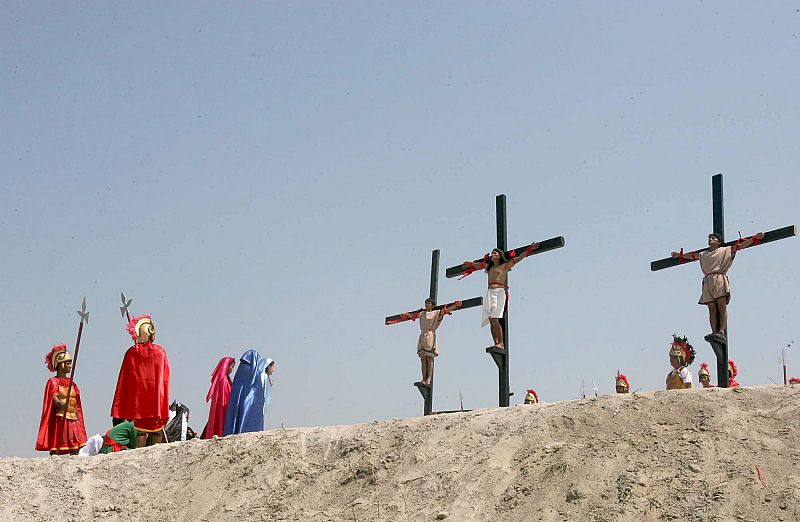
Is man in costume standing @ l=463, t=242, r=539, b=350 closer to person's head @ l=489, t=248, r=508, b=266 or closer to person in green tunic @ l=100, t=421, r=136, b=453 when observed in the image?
person's head @ l=489, t=248, r=508, b=266

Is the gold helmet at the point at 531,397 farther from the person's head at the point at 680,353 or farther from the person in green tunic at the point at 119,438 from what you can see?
the person in green tunic at the point at 119,438

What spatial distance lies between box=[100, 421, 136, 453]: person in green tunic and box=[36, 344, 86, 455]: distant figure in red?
0.59m

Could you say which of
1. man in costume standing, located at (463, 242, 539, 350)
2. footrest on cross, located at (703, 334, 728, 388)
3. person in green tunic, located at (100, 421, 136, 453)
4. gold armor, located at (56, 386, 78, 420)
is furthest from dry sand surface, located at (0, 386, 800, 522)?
man in costume standing, located at (463, 242, 539, 350)

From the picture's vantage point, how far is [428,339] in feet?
49.4

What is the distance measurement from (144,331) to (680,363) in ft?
26.2

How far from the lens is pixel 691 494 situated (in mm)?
8156

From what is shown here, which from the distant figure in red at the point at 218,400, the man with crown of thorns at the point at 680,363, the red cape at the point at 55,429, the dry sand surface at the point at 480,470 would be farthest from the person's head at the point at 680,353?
the red cape at the point at 55,429

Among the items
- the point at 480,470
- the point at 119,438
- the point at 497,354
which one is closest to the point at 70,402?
the point at 119,438

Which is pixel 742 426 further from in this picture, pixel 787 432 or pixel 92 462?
pixel 92 462

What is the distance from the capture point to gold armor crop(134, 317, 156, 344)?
13984 mm

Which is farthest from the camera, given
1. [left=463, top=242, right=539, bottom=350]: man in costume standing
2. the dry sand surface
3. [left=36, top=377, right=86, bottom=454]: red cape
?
[left=36, top=377, right=86, bottom=454]: red cape

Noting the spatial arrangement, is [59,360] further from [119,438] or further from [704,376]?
[704,376]

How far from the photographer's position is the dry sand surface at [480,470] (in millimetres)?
8320

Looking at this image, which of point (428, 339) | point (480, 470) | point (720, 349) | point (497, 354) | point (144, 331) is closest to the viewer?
point (480, 470)
